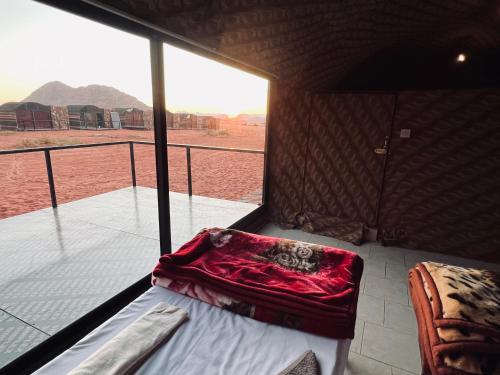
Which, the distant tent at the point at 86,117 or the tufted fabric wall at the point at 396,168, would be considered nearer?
the tufted fabric wall at the point at 396,168

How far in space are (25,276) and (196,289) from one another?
1839 millimetres

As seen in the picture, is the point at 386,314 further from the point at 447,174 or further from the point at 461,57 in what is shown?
the point at 461,57

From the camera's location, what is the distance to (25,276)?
7.16 feet

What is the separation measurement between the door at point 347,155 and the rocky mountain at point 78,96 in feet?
7.22

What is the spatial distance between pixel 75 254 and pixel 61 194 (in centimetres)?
407

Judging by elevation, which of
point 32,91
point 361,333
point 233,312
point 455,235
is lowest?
point 361,333

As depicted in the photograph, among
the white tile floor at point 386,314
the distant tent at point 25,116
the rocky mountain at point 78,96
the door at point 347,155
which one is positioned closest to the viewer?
the white tile floor at point 386,314

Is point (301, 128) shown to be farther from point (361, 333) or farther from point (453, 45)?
point (361, 333)

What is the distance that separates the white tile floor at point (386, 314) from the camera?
1.59 metres

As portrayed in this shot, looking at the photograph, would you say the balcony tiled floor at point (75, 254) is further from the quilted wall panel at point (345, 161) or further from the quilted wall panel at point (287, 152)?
the quilted wall panel at point (345, 161)

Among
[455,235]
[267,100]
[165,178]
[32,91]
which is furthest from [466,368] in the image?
[32,91]

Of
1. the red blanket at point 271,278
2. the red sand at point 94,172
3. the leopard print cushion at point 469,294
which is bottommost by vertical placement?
the red sand at point 94,172

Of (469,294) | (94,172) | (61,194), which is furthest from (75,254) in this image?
(94,172)

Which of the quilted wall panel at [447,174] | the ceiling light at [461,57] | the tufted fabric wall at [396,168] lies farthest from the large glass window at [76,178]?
the ceiling light at [461,57]
